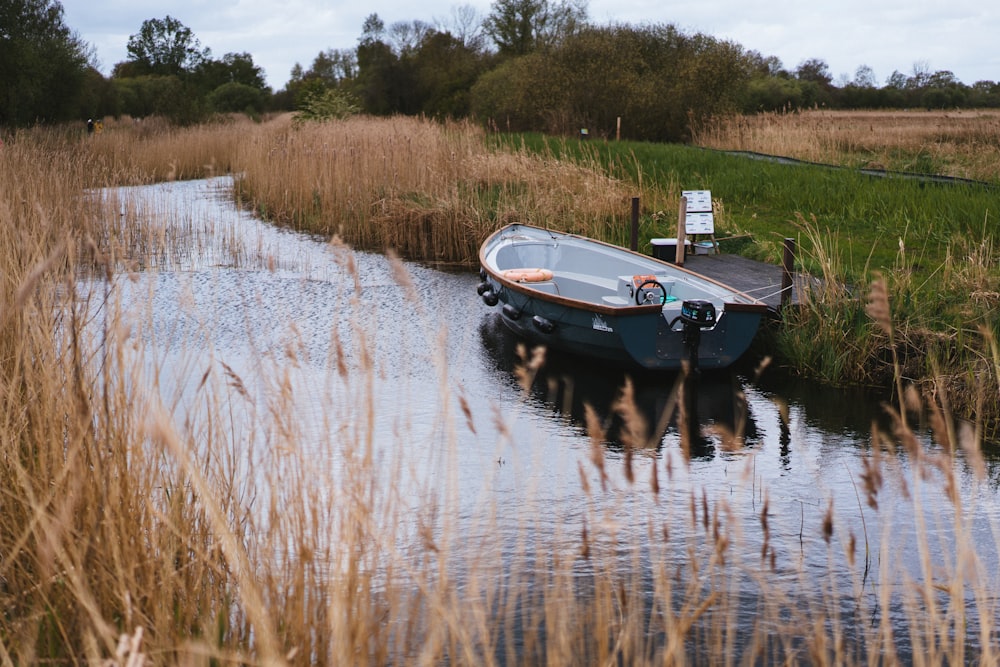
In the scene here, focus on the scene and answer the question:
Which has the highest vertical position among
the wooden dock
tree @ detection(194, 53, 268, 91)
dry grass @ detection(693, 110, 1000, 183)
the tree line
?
tree @ detection(194, 53, 268, 91)

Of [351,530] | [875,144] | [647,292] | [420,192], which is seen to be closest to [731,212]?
[420,192]

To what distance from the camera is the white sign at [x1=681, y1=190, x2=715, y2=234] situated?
1135cm

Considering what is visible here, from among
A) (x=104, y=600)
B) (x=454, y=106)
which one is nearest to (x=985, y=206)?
(x=104, y=600)

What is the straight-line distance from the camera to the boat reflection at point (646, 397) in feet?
24.7

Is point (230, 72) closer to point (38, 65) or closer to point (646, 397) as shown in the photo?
point (38, 65)

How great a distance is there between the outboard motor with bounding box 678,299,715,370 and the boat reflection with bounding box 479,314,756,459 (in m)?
0.39

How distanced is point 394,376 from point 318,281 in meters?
3.78

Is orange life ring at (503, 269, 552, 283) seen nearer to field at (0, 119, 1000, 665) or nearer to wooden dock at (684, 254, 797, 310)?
wooden dock at (684, 254, 797, 310)

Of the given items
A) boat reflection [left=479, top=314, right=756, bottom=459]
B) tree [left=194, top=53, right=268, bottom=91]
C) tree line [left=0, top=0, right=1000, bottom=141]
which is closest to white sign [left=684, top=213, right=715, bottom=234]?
boat reflection [left=479, top=314, right=756, bottom=459]

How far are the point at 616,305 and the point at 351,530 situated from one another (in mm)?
7122

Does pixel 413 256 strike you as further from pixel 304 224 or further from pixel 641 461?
pixel 641 461

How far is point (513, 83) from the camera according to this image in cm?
3127

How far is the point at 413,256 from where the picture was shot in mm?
14211

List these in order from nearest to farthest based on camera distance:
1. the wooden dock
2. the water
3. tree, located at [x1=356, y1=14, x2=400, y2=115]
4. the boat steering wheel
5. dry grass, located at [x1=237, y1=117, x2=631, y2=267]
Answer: the water, the boat steering wheel, the wooden dock, dry grass, located at [x1=237, y1=117, x2=631, y2=267], tree, located at [x1=356, y1=14, x2=400, y2=115]
